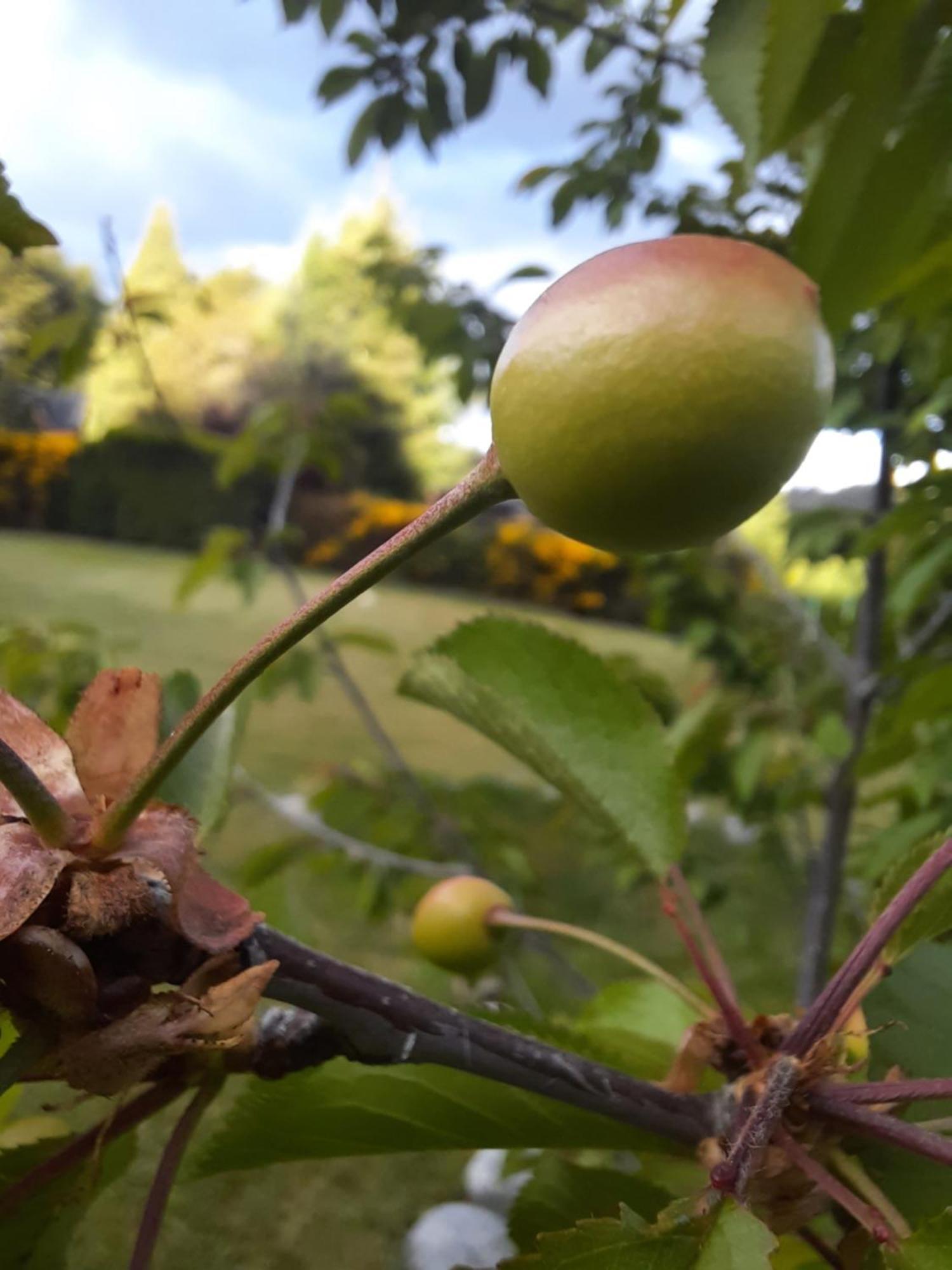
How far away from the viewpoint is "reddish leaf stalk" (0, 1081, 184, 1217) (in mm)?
494

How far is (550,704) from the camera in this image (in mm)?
651

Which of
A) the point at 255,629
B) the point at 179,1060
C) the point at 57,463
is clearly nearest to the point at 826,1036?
the point at 179,1060

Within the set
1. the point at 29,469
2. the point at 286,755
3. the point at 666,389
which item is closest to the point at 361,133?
the point at 666,389

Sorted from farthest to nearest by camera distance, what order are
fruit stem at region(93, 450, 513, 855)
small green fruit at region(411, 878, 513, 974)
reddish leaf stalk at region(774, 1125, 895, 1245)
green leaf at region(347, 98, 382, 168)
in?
green leaf at region(347, 98, 382, 168) < small green fruit at region(411, 878, 513, 974) < reddish leaf stalk at region(774, 1125, 895, 1245) < fruit stem at region(93, 450, 513, 855)

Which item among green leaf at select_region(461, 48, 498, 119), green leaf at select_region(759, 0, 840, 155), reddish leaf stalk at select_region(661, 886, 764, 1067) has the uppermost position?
green leaf at select_region(461, 48, 498, 119)

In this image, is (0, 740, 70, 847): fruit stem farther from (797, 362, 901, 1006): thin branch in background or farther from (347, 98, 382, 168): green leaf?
(347, 98, 382, 168): green leaf

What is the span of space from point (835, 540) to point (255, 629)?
5492 millimetres

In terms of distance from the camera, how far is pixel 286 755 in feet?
15.4

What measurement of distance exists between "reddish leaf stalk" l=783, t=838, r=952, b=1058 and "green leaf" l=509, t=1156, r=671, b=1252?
0.55 ft

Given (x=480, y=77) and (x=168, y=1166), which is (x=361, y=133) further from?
(x=168, y=1166)

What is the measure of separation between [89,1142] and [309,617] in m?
0.35

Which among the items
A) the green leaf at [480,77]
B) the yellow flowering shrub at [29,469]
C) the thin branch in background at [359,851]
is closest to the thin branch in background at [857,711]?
the thin branch in background at [359,851]

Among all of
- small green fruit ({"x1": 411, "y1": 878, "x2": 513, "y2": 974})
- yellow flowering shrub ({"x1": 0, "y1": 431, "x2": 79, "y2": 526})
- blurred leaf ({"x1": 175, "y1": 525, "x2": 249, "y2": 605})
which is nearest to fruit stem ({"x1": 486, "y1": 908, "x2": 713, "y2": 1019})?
small green fruit ({"x1": 411, "y1": 878, "x2": 513, "y2": 974})

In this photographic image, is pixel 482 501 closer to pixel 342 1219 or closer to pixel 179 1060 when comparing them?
pixel 179 1060
